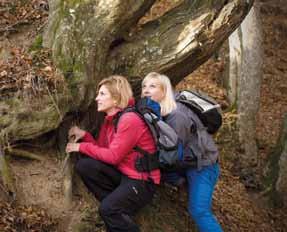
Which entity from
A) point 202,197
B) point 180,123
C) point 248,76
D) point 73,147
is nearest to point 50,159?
point 73,147

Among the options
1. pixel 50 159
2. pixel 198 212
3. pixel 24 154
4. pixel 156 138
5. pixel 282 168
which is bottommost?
pixel 282 168

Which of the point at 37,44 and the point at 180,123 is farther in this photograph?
the point at 37,44

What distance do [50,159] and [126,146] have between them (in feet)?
4.41

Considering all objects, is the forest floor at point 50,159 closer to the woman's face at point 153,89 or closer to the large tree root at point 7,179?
the large tree root at point 7,179

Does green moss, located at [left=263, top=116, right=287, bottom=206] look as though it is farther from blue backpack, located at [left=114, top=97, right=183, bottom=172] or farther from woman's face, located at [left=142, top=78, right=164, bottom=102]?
blue backpack, located at [left=114, top=97, right=183, bottom=172]

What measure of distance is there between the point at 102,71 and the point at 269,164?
16.6 feet

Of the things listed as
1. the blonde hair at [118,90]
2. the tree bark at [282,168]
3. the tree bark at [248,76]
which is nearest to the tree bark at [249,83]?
the tree bark at [248,76]

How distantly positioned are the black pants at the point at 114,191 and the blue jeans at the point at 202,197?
2.37 feet

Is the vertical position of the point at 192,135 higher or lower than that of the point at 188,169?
higher

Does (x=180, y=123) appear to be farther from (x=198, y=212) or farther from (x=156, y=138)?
(x=198, y=212)

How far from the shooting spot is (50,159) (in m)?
6.83

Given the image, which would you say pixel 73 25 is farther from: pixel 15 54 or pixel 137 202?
pixel 137 202

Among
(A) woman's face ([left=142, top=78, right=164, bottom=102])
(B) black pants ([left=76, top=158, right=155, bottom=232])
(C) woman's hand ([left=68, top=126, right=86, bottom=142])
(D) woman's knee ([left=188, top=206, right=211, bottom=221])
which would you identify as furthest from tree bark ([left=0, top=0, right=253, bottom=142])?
(D) woman's knee ([left=188, top=206, right=211, bottom=221])

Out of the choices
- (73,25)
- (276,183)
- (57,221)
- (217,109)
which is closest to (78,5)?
(73,25)
